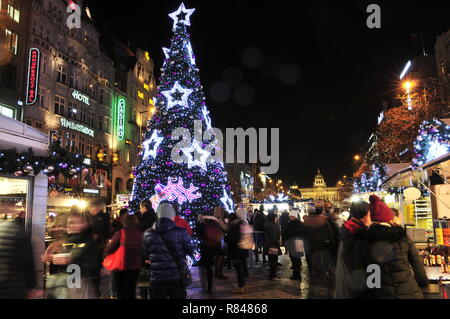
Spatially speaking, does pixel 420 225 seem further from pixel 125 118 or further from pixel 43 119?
pixel 125 118

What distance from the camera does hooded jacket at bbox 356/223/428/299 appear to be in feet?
12.7

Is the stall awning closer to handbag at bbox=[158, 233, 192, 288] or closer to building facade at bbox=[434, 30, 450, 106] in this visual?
handbag at bbox=[158, 233, 192, 288]

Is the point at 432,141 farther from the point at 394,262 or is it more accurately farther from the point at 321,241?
the point at 394,262

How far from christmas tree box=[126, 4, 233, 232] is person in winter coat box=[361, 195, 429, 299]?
10932mm

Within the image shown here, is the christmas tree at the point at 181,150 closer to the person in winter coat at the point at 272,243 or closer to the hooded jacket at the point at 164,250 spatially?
the person in winter coat at the point at 272,243

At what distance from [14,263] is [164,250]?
6.25ft

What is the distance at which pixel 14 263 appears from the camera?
381 centimetres

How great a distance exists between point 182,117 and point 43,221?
25.7 ft

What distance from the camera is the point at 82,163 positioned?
34.9 feet

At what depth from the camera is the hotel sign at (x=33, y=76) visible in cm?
2427

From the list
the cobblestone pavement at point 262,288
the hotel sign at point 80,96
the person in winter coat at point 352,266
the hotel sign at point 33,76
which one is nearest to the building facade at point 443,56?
the cobblestone pavement at point 262,288

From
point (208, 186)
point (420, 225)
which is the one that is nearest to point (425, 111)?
point (420, 225)
